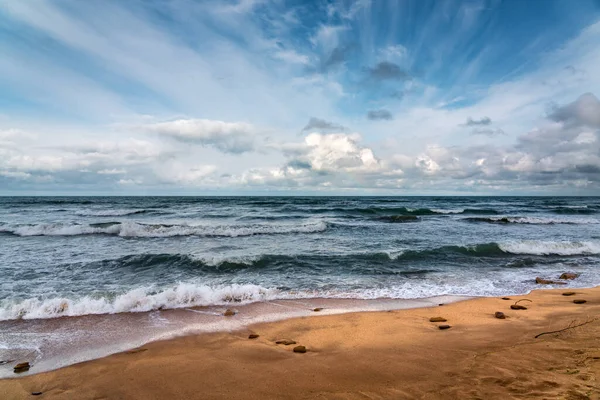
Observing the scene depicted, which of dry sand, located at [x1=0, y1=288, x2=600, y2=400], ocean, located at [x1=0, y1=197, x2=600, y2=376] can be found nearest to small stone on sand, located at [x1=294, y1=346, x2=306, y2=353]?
dry sand, located at [x1=0, y1=288, x2=600, y2=400]

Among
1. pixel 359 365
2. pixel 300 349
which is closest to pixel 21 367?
pixel 300 349

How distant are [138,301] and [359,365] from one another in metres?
5.59

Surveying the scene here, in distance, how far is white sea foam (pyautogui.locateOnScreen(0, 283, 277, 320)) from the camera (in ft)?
23.1

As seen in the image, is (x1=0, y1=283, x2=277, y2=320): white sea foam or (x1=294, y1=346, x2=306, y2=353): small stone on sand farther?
(x1=0, y1=283, x2=277, y2=320): white sea foam

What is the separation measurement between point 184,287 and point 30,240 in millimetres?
14882

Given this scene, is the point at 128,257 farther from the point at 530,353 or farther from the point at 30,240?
the point at 530,353

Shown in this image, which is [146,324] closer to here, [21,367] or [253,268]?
[21,367]

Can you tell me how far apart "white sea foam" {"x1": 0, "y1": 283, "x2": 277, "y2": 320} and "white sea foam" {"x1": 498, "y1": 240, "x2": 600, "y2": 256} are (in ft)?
38.8

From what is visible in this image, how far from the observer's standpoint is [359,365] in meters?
4.50

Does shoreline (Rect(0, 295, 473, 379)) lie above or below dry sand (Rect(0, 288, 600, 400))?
below

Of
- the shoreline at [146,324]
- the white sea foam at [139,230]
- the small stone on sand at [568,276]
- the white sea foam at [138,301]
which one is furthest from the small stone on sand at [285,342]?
the white sea foam at [139,230]

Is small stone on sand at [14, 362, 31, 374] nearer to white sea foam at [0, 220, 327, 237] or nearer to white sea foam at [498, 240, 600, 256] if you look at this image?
white sea foam at [0, 220, 327, 237]

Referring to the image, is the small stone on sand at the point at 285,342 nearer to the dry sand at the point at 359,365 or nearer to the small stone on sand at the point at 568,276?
the dry sand at the point at 359,365

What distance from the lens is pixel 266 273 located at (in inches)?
421
